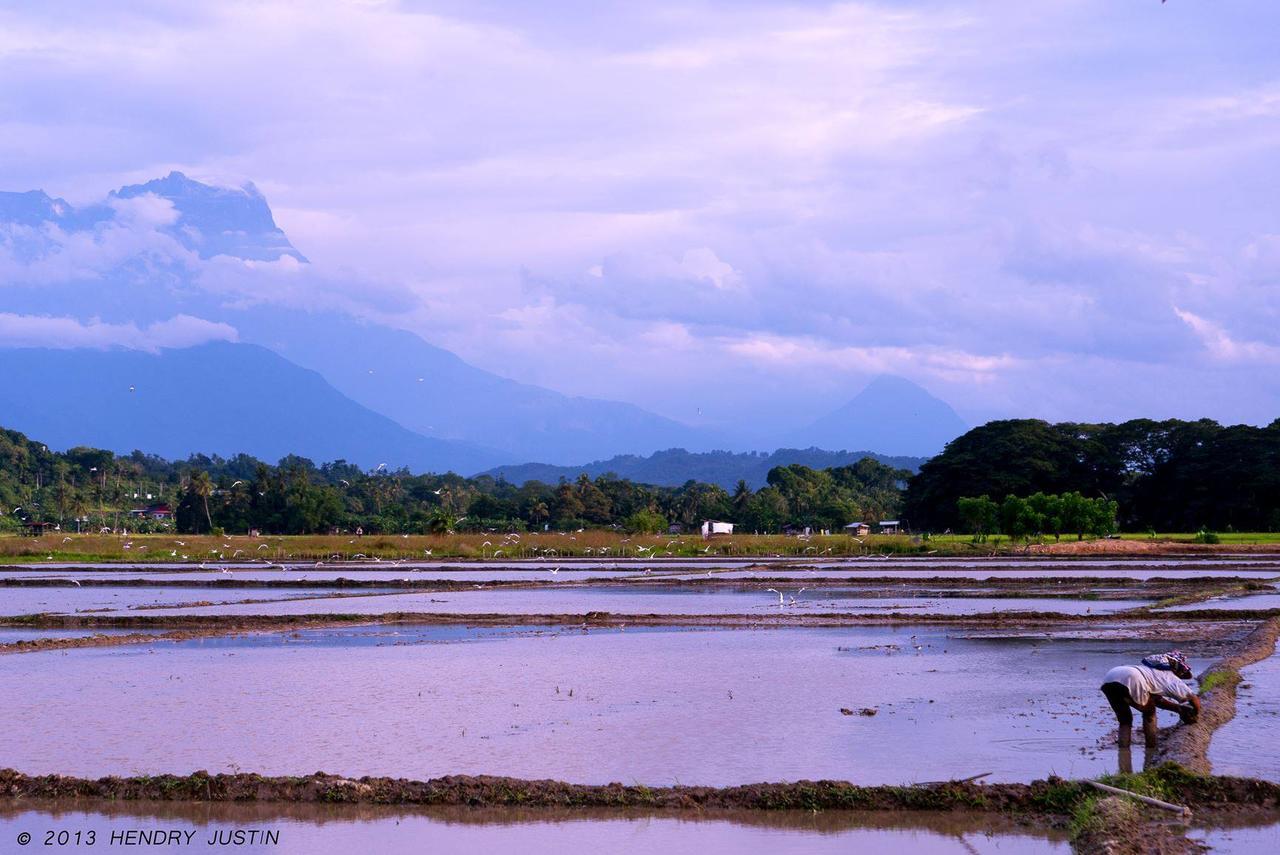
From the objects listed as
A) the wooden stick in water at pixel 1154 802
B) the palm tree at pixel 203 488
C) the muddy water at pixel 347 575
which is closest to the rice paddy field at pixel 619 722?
the wooden stick in water at pixel 1154 802

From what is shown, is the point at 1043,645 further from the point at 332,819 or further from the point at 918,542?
the point at 918,542

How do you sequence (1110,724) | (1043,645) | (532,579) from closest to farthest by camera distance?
(1110,724), (1043,645), (532,579)

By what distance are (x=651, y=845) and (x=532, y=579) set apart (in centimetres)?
3822

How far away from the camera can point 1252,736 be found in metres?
13.8

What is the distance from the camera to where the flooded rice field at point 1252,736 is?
12.2 metres

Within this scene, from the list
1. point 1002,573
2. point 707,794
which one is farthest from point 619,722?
point 1002,573

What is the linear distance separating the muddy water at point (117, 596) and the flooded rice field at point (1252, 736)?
25975 millimetres

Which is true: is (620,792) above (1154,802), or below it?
below

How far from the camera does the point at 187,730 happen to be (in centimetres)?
1558

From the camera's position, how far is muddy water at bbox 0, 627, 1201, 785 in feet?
43.8

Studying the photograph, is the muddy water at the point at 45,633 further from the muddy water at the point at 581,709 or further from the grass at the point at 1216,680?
the grass at the point at 1216,680

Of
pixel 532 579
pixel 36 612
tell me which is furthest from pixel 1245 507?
pixel 36 612

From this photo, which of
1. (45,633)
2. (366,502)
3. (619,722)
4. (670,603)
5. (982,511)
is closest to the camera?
(619,722)

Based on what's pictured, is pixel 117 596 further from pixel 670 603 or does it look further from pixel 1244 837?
pixel 1244 837
